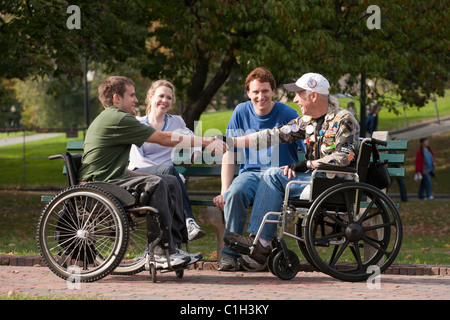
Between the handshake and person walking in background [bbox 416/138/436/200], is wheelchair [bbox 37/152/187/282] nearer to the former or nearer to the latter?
the handshake

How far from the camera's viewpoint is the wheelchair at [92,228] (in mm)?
5578

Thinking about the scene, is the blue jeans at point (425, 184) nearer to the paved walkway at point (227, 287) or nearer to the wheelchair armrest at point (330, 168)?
the paved walkway at point (227, 287)

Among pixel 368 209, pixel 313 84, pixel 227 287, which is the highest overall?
pixel 313 84

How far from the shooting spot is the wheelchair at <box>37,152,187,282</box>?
18.3 ft

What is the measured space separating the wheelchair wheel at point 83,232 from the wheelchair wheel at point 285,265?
1.20 m

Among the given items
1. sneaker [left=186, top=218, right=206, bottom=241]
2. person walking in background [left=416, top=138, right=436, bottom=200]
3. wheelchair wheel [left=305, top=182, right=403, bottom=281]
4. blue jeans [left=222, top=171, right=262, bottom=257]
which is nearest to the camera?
wheelchair wheel [left=305, top=182, right=403, bottom=281]

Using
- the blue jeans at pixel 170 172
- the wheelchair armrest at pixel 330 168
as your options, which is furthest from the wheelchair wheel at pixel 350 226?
the blue jeans at pixel 170 172

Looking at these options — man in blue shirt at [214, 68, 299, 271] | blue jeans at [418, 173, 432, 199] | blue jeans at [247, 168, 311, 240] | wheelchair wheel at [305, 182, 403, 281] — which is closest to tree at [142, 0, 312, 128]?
blue jeans at [418, 173, 432, 199]

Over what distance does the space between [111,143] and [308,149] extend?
1.56 meters

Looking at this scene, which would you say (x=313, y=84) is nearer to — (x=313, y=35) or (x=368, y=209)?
(x=368, y=209)

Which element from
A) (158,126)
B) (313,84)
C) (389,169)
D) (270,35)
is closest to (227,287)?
(313,84)

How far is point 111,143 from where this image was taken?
6.00m

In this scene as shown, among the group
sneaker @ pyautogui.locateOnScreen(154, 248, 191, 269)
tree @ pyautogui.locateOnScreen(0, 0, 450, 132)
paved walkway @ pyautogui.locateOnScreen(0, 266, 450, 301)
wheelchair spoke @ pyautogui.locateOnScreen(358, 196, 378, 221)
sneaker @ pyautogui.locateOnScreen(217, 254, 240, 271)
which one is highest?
tree @ pyautogui.locateOnScreen(0, 0, 450, 132)
